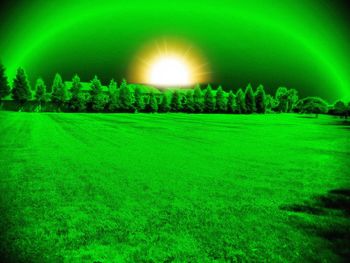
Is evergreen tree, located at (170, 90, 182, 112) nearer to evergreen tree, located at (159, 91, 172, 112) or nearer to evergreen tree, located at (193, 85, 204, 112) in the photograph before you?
evergreen tree, located at (159, 91, 172, 112)

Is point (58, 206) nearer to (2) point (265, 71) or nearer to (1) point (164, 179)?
(1) point (164, 179)

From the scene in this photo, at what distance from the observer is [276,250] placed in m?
4.41

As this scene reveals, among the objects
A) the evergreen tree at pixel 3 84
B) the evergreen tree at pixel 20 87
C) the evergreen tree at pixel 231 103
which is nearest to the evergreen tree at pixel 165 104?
the evergreen tree at pixel 231 103

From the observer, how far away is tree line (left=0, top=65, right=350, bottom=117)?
61.2 m

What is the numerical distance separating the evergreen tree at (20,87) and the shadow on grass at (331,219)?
72.0 m

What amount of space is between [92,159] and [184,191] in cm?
601

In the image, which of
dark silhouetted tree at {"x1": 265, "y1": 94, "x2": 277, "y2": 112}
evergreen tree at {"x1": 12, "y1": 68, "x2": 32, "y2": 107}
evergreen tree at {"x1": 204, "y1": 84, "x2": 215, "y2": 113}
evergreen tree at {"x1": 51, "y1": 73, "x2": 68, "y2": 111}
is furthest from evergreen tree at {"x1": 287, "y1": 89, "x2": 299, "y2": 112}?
evergreen tree at {"x1": 12, "y1": 68, "x2": 32, "y2": 107}

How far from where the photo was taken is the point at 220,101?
80750 mm

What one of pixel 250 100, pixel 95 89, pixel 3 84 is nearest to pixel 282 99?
pixel 250 100

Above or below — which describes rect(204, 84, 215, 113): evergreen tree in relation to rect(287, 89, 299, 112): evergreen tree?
below

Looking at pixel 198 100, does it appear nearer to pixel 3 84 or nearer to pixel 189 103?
pixel 189 103

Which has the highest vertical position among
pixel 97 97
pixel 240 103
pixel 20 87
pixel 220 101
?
pixel 20 87

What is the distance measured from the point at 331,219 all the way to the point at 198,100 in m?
73.6

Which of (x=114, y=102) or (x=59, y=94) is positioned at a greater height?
(x=59, y=94)
